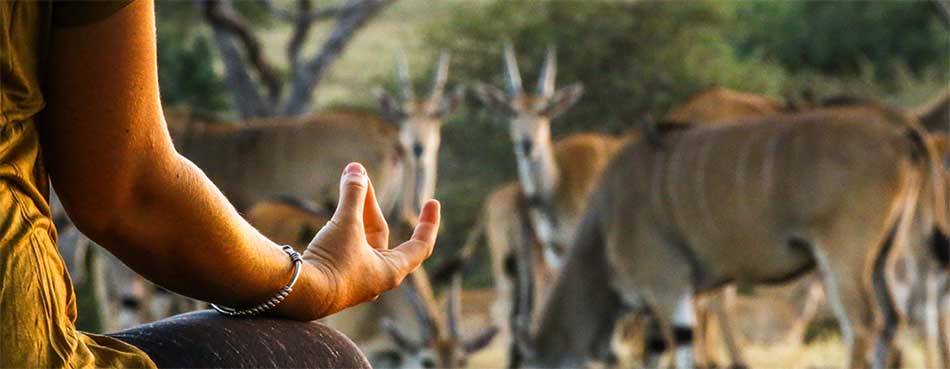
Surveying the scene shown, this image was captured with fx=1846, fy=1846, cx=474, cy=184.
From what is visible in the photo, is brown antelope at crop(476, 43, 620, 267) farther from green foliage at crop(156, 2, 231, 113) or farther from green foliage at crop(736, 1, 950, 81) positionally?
green foliage at crop(736, 1, 950, 81)

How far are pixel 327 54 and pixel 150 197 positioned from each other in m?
12.2

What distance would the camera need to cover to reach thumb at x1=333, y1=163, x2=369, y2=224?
152cm

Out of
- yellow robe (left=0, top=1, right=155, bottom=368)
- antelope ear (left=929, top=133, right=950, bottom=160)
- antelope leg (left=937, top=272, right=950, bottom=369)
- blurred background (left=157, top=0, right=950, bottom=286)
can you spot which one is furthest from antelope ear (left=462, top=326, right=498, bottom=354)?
blurred background (left=157, top=0, right=950, bottom=286)

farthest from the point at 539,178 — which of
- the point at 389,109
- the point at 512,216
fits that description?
the point at 389,109

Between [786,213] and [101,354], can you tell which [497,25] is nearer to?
[786,213]

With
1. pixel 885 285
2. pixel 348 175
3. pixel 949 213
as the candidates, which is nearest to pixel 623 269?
pixel 885 285

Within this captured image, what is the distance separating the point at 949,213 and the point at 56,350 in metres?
7.04

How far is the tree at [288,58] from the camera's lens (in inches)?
509

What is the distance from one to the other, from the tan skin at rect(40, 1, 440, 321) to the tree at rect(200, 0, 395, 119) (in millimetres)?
11299

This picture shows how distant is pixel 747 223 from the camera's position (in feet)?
21.7

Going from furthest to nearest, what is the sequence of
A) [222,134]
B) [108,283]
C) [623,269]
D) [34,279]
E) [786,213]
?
[108,283]
[222,134]
[623,269]
[786,213]
[34,279]

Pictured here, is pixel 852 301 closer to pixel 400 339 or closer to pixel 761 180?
pixel 761 180

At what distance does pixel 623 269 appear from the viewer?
700 centimetres

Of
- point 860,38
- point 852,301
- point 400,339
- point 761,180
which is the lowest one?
point 860,38
